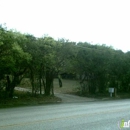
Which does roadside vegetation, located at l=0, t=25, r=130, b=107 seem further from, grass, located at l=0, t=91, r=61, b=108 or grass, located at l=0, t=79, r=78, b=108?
grass, located at l=0, t=91, r=61, b=108

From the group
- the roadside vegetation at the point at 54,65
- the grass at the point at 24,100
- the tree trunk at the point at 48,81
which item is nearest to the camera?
the roadside vegetation at the point at 54,65

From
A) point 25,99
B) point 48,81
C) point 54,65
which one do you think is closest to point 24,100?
point 25,99

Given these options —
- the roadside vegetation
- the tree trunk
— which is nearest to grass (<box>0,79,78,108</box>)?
the roadside vegetation

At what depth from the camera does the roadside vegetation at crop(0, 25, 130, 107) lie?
17.5 metres

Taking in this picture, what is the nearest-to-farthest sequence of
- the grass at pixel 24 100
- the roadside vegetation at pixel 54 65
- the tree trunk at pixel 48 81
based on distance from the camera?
the roadside vegetation at pixel 54 65, the grass at pixel 24 100, the tree trunk at pixel 48 81

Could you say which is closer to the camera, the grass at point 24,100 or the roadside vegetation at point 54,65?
the roadside vegetation at point 54,65

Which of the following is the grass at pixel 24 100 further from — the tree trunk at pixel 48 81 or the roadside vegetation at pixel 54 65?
the tree trunk at pixel 48 81

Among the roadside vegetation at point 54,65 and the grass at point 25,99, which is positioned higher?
the roadside vegetation at point 54,65

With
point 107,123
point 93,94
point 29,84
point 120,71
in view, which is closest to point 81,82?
point 93,94

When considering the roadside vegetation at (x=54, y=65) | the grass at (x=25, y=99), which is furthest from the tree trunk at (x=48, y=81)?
the grass at (x=25, y=99)

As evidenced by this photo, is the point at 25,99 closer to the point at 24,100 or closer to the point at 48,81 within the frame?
the point at 24,100

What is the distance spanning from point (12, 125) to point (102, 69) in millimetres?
16439

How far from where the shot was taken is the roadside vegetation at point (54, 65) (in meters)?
17.5

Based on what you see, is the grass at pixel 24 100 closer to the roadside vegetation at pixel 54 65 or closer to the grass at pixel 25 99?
the grass at pixel 25 99
